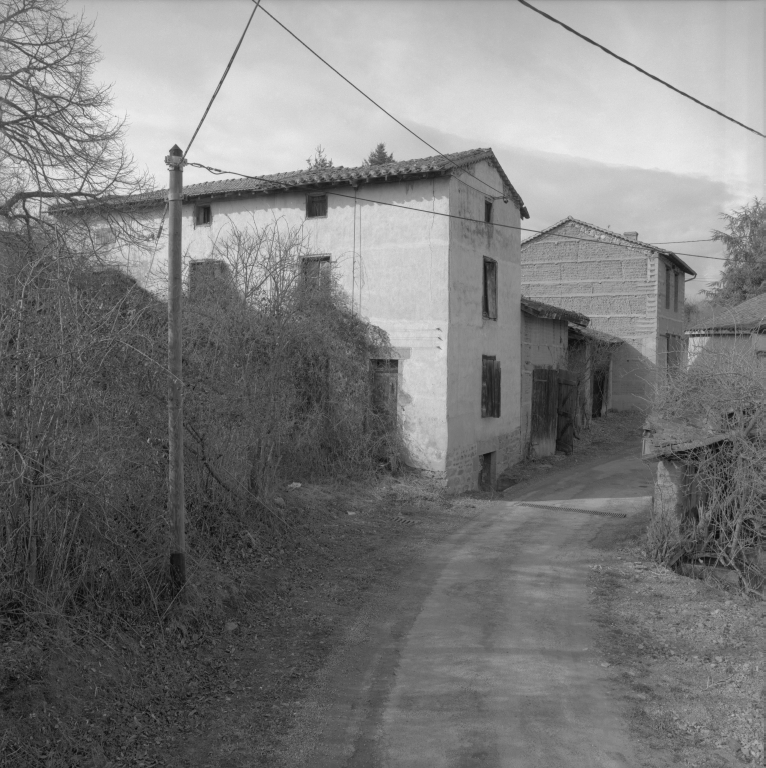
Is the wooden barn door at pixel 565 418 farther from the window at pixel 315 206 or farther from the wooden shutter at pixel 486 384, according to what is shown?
the window at pixel 315 206

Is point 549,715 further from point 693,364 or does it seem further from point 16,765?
point 693,364

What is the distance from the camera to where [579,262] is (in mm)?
26719

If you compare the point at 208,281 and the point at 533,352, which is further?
the point at 533,352

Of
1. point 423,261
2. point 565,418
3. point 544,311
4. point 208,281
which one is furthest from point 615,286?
point 208,281

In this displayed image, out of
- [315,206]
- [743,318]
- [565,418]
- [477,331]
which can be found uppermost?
[315,206]

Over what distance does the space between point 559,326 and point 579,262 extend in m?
6.95

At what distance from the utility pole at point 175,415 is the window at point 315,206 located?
9.05 meters

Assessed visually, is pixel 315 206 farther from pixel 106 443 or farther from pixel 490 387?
pixel 106 443

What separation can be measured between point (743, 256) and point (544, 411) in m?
22.9

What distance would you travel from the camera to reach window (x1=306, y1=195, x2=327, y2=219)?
15.1m

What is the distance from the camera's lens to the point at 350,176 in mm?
14289

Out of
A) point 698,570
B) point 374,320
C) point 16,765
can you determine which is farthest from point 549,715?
point 374,320

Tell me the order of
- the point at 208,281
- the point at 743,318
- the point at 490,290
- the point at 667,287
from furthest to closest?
1. the point at 667,287
2. the point at 743,318
3. the point at 490,290
4. the point at 208,281

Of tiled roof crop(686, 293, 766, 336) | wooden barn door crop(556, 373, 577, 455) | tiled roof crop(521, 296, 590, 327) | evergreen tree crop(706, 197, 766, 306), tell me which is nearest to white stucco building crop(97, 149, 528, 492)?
tiled roof crop(521, 296, 590, 327)
